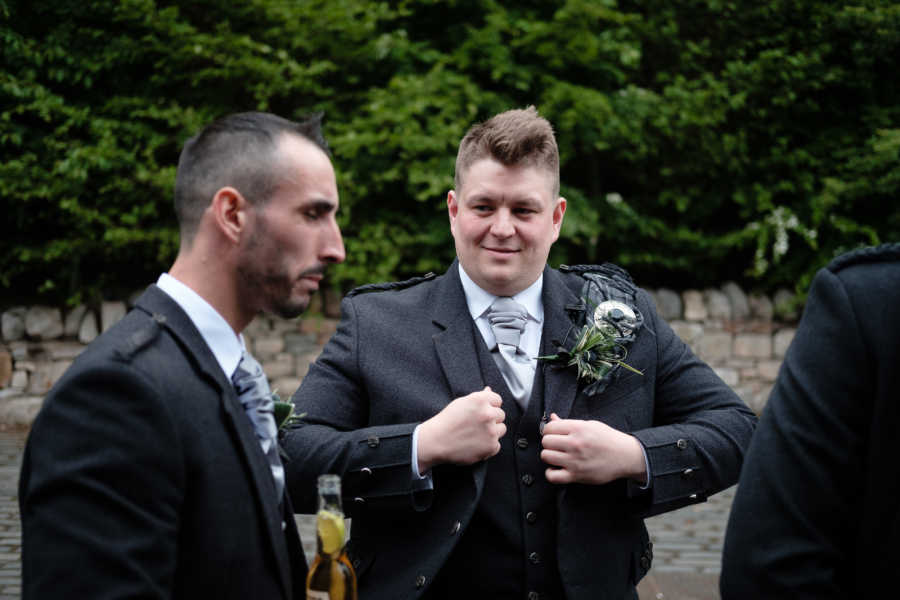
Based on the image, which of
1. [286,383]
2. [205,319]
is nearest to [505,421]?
[205,319]

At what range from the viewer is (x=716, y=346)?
9.31 metres

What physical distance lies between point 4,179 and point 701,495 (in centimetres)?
819

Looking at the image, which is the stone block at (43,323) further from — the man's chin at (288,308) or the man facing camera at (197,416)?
the man's chin at (288,308)

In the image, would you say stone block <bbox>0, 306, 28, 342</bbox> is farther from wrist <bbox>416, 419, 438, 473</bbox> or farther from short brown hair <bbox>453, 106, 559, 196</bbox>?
wrist <bbox>416, 419, 438, 473</bbox>

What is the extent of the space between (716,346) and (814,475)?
27.5 feet

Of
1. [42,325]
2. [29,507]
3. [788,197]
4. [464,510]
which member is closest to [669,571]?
[464,510]

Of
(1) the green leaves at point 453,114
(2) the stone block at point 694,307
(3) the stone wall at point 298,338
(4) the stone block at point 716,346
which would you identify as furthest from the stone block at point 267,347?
(4) the stone block at point 716,346

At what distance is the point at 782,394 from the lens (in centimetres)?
136

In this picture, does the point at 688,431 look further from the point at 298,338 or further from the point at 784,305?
the point at 784,305

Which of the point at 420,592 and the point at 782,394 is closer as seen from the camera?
the point at 782,394

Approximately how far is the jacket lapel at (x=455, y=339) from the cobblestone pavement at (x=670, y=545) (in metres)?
2.86

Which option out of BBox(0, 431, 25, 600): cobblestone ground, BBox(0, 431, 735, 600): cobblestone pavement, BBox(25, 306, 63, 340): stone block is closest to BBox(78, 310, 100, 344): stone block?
BBox(25, 306, 63, 340): stone block

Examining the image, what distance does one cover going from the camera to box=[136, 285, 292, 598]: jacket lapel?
1560mm

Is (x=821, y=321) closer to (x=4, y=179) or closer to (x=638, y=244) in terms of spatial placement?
(x=638, y=244)
